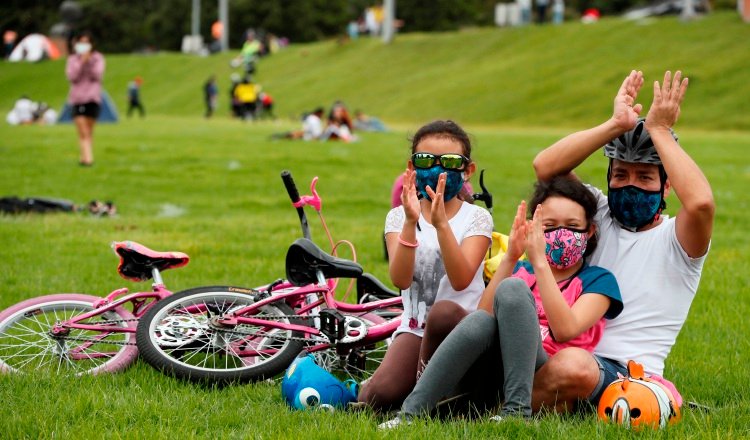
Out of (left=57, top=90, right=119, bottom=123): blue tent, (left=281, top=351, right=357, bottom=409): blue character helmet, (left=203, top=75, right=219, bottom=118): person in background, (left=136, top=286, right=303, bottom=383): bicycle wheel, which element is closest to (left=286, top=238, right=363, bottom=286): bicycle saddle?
(left=136, top=286, right=303, bottom=383): bicycle wheel

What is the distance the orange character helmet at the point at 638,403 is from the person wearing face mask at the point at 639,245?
100 mm

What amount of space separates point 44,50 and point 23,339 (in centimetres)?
7680

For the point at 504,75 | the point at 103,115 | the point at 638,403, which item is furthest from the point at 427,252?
the point at 504,75

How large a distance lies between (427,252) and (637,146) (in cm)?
101

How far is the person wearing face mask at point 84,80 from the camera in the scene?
16109 millimetres

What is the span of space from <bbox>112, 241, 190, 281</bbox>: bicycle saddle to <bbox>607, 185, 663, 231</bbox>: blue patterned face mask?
2.34m

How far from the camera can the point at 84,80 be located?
16250 millimetres

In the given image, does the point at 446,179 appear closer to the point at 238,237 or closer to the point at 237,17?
the point at 238,237

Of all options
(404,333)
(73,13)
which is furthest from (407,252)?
(73,13)

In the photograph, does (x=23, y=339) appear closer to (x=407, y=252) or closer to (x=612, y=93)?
(x=407, y=252)

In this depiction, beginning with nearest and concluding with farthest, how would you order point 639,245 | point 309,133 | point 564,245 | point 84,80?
point 564,245
point 639,245
point 84,80
point 309,133

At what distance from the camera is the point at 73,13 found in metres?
60.0

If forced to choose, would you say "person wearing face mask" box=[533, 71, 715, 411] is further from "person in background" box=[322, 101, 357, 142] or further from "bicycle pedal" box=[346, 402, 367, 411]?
"person in background" box=[322, 101, 357, 142]

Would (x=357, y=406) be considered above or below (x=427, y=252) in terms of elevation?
below
